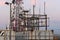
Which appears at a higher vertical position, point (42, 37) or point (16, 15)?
point (16, 15)

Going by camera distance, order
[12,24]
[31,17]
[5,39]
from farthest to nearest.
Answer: [31,17], [12,24], [5,39]

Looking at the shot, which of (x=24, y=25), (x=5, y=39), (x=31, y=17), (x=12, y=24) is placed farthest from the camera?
(x=31, y=17)

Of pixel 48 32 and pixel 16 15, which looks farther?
pixel 16 15

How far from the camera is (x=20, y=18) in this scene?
36438 mm

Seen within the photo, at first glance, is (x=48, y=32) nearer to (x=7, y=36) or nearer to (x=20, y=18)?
(x=7, y=36)

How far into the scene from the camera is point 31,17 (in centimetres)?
3812

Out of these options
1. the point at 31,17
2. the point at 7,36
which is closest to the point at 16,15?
the point at 31,17

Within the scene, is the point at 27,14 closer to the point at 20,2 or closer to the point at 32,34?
the point at 20,2

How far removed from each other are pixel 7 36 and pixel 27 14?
1611cm

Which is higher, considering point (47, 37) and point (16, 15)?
point (16, 15)

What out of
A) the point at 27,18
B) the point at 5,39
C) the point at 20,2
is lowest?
the point at 5,39

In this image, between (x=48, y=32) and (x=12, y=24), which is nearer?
(x=48, y=32)

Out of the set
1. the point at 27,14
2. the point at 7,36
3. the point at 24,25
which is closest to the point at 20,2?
the point at 27,14

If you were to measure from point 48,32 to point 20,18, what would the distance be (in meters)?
14.4
